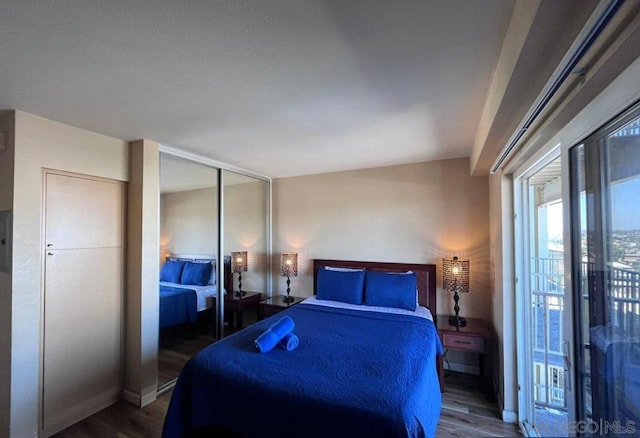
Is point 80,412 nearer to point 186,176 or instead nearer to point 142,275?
point 142,275

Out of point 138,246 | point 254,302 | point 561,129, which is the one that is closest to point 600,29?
point 561,129

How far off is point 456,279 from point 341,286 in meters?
1.23

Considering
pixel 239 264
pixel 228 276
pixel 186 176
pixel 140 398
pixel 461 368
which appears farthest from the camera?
pixel 239 264

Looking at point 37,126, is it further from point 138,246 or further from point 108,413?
point 108,413

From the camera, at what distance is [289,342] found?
198cm

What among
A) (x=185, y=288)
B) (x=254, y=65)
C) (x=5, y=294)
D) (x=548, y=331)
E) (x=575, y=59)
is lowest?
(x=548, y=331)

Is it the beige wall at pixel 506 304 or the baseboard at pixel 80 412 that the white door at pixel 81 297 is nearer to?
the baseboard at pixel 80 412

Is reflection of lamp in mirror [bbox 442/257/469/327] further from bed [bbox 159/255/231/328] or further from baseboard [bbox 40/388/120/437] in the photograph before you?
baseboard [bbox 40/388/120/437]

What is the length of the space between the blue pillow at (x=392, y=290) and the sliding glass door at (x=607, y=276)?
1.72m

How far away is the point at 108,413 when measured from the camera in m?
2.38

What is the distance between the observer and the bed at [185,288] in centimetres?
284

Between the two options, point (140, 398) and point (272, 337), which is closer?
point (272, 337)

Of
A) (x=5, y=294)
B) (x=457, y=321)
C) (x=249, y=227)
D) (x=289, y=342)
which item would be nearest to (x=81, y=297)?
(x=5, y=294)

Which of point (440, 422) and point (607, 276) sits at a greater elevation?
point (607, 276)
